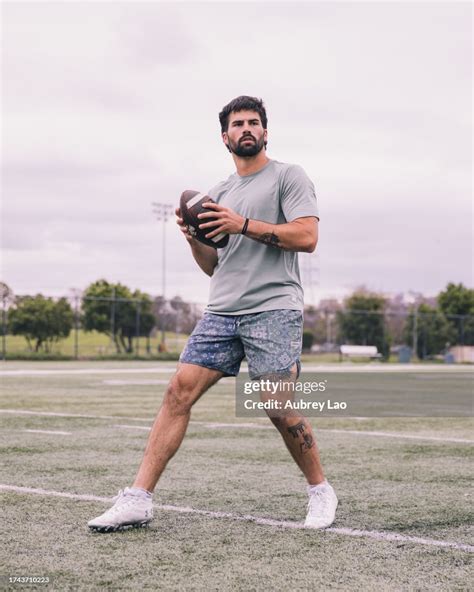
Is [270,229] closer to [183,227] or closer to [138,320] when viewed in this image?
[183,227]

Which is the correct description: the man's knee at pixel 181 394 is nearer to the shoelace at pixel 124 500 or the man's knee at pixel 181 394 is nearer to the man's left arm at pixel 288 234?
the shoelace at pixel 124 500

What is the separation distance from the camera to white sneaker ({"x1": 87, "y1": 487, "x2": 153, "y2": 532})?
4.52m

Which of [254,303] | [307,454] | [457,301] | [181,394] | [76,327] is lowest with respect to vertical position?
[307,454]

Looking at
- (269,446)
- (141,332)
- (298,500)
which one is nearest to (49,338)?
(141,332)

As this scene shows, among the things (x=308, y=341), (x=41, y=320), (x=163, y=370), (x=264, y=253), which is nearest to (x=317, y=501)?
(x=264, y=253)

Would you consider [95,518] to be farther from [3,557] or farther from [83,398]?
[83,398]

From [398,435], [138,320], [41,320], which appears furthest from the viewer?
[138,320]

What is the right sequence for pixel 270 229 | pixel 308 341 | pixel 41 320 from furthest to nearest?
pixel 308 341 < pixel 41 320 < pixel 270 229

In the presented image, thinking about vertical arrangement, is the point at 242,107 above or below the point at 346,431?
above

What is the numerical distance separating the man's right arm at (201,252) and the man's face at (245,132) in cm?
44

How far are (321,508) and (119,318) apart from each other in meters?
38.3

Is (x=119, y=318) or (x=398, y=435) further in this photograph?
(x=119, y=318)

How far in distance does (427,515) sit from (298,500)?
2.61ft

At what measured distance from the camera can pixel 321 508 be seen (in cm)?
479
